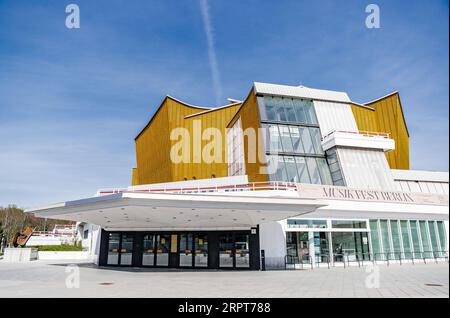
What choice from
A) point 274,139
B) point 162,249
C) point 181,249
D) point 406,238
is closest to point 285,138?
point 274,139

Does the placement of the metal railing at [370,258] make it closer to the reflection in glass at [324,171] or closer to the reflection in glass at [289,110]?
the reflection in glass at [324,171]

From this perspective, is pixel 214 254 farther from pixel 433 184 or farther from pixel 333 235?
pixel 433 184

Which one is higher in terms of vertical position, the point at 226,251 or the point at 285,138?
the point at 285,138

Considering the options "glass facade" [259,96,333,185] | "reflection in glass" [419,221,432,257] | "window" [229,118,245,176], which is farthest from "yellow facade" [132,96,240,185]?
"reflection in glass" [419,221,432,257]

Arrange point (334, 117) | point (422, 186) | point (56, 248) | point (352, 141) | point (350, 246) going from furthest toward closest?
point (56, 248) < point (422, 186) < point (334, 117) < point (352, 141) < point (350, 246)

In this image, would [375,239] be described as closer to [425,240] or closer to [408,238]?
[408,238]

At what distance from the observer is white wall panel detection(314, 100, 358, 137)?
30016 millimetres

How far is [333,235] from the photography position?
72.9ft

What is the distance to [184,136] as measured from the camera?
41469 millimetres

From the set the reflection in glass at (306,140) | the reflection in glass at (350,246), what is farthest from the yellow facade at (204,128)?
the reflection in glass at (350,246)

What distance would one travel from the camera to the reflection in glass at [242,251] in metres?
19.6

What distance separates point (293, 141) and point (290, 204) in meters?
13.0
